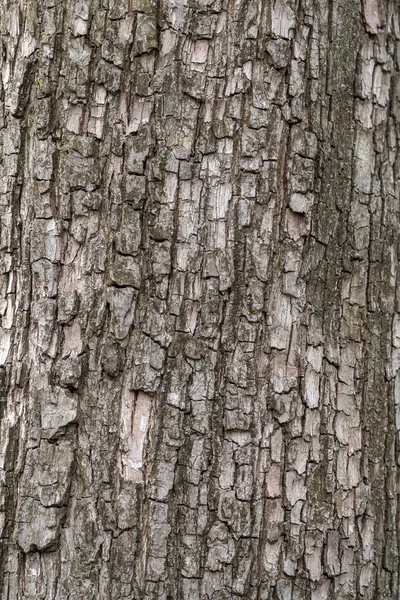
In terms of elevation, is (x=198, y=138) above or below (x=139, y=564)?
above

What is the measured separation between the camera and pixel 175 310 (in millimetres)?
1991

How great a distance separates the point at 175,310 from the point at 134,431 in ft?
1.11

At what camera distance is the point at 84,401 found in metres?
1.98

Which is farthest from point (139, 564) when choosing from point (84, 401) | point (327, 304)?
point (327, 304)

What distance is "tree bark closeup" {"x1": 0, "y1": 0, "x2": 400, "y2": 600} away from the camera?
1.96 meters

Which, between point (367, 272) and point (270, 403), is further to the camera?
point (367, 272)

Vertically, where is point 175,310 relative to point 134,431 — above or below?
above

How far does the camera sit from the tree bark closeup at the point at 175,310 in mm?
1962

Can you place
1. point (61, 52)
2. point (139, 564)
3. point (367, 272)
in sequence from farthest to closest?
1. point (367, 272)
2. point (61, 52)
3. point (139, 564)

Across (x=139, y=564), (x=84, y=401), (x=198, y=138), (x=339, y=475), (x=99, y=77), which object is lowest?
(x=139, y=564)

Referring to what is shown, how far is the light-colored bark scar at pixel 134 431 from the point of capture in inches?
77.2

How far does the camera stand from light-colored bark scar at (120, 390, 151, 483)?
1961 mm

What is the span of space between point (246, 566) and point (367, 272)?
2.97 feet

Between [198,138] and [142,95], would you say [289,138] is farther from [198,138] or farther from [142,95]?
[142,95]
